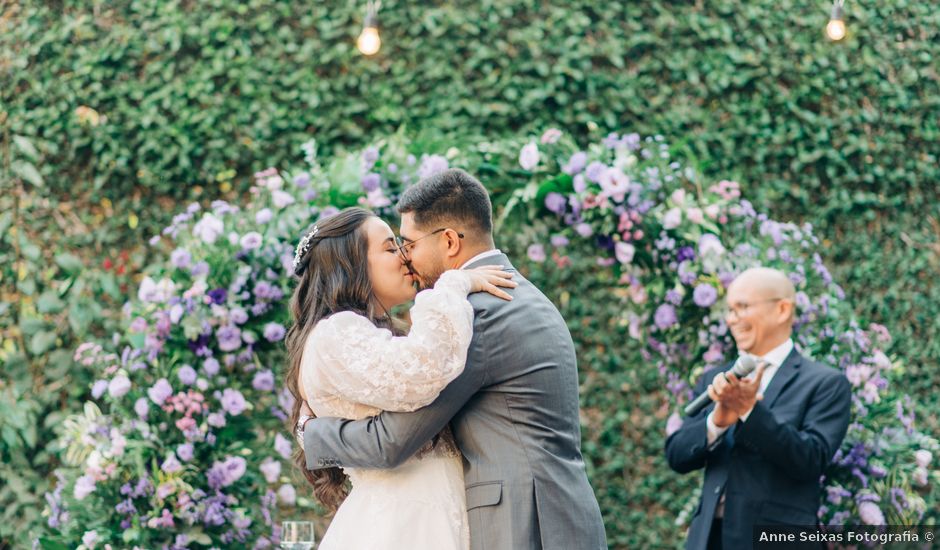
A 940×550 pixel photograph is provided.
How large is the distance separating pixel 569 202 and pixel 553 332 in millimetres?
1840

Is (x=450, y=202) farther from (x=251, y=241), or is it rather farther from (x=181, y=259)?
(x=181, y=259)

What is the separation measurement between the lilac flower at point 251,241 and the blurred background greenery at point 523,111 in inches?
66.4

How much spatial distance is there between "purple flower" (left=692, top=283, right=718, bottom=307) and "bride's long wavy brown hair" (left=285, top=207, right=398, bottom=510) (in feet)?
6.03

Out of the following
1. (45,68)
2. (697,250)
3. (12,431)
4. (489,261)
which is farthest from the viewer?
(45,68)

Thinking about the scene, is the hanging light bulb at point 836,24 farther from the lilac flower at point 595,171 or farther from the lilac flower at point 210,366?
the lilac flower at point 210,366

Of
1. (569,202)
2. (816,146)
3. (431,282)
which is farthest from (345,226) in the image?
(816,146)

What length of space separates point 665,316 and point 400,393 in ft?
7.50

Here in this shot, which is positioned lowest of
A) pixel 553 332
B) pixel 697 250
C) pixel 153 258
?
pixel 153 258

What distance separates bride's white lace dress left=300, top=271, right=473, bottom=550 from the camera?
2598 mm

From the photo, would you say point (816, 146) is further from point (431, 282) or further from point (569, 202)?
point (431, 282)

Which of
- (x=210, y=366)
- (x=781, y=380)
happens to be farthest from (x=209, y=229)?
(x=781, y=380)

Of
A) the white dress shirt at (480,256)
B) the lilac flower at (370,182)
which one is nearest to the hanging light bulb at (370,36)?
Answer: the lilac flower at (370,182)

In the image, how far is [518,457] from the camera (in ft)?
8.84

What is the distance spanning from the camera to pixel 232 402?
4.31 m
